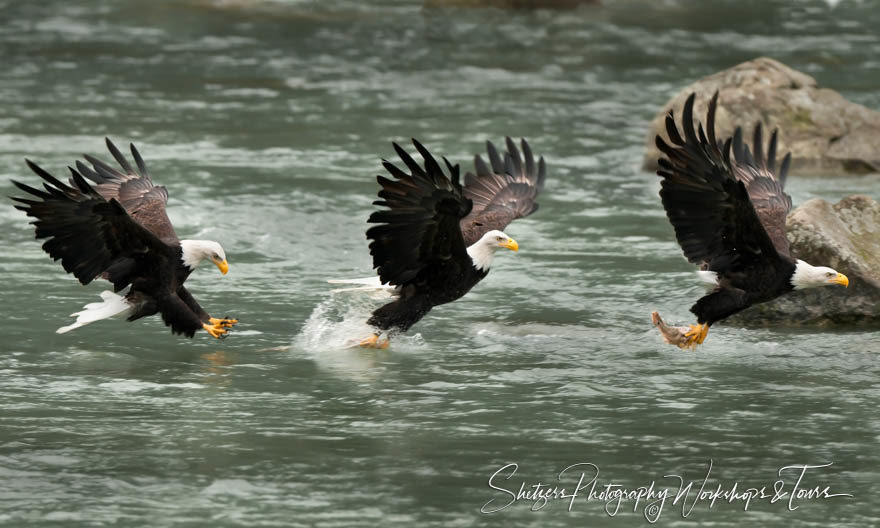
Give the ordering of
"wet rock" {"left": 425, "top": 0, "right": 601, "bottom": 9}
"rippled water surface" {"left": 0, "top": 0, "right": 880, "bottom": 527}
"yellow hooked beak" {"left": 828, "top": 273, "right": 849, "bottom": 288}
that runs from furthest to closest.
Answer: "wet rock" {"left": 425, "top": 0, "right": 601, "bottom": 9} → "yellow hooked beak" {"left": 828, "top": 273, "right": 849, "bottom": 288} → "rippled water surface" {"left": 0, "top": 0, "right": 880, "bottom": 527}

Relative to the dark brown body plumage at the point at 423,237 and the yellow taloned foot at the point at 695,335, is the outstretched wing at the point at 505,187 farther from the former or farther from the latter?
the yellow taloned foot at the point at 695,335

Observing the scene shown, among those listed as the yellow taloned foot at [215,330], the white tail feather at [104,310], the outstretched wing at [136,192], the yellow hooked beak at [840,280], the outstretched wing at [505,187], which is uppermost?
the outstretched wing at [136,192]

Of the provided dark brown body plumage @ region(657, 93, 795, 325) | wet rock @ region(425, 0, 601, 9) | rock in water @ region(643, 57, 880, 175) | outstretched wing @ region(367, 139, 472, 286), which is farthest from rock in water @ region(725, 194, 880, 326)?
wet rock @ region(425, 0, 601, 9)

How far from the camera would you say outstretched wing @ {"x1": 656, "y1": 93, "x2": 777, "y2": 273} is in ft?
25.8

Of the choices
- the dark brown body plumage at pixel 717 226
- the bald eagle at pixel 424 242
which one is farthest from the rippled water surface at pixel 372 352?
the dark brown body plumage at pixel 717 226

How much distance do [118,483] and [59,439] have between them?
0.71 metres

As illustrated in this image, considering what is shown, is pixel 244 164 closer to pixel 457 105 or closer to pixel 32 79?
pixel 457 105

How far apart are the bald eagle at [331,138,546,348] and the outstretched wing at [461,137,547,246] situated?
0.04m

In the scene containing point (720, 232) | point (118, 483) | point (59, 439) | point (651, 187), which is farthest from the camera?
point (651, 187)

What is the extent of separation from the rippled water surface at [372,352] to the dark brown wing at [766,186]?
0.64m

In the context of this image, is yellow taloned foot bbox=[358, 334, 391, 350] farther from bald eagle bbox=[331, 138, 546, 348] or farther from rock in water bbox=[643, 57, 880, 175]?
rock in water bbox=[643, 57, 880, 175]

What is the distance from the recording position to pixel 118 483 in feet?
20.7

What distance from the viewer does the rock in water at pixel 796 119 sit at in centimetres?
1334

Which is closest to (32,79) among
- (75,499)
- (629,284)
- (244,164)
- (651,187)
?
(244,164)
